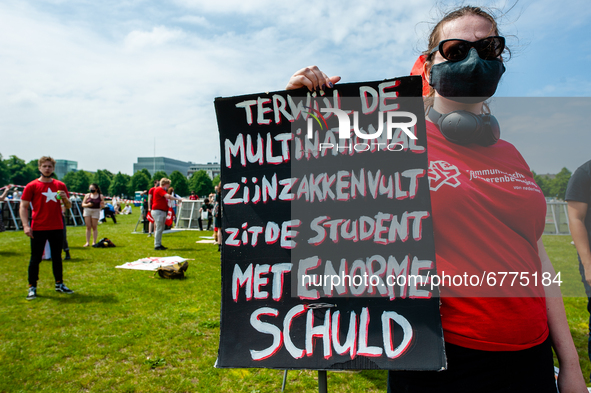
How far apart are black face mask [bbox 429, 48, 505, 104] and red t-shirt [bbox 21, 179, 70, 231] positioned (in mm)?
6305

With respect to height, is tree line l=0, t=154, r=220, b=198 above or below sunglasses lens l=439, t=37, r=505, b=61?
above

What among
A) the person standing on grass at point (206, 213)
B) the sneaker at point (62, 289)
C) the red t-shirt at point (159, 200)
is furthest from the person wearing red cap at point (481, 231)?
the person standing on grass at point (206, 213)

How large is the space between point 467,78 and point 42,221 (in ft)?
21.3

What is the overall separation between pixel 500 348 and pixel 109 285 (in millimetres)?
6869

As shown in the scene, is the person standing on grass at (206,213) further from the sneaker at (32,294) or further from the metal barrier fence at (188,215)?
the sneaker at (32,294)

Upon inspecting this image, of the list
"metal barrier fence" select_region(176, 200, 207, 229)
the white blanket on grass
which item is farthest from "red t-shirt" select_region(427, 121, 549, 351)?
"metal barrier fence" select_region(176, 200, 207, 229)

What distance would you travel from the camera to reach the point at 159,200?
1048 centimetres

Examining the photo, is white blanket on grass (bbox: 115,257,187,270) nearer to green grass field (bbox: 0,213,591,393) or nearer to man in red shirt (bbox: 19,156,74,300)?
green grass field (bbox: 0,213,591,393)

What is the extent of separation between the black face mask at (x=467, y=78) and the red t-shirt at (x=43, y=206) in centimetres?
630

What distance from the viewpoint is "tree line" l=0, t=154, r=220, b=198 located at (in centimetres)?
6109

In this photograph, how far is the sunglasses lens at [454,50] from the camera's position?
4.84 feet

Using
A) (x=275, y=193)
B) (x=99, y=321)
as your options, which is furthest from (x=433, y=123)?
(x=99, y=321)

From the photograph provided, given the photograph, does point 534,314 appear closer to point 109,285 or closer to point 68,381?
point 68,381

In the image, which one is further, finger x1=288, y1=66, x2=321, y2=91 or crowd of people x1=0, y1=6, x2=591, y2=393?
finger x1=288, y1=66, x2=321, y2=91
